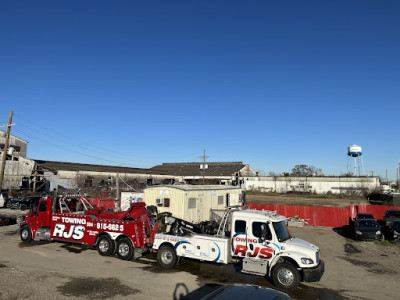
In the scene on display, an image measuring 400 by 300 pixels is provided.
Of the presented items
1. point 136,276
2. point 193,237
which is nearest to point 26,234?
point 136,276

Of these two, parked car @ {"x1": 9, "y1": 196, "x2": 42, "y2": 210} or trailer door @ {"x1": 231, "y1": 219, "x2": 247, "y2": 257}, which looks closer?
trailer door @ {"x1": 231, "y1": 219, "x2": 247, "y2": 257}

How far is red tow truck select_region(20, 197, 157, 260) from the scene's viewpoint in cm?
1250

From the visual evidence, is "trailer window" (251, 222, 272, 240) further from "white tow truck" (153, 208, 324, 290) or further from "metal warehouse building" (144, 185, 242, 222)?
"metal warehouse building" (144, 185, 242, 222)

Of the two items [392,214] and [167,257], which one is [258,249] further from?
[392,214]

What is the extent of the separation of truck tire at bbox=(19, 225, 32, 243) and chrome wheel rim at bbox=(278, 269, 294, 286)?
1276 cm

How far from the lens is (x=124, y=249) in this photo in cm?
1270

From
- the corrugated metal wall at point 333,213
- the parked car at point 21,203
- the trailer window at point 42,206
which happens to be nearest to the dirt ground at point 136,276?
the trailer window at point 42,206

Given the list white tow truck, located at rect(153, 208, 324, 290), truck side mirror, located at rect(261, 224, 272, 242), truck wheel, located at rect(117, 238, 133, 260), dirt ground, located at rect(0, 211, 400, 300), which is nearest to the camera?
dirt ground, located at rect(0, 211, 400, 300)

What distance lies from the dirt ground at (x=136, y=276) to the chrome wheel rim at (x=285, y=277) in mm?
330

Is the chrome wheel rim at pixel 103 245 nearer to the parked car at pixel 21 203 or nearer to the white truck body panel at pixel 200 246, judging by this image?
the white truck body panel at pixel 200 246

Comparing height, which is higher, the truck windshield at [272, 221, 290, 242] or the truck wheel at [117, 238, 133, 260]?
the truck windshield at [272, 221, 290, 242]

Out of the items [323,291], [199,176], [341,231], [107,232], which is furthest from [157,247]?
[199,176]

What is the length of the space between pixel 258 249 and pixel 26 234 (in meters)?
12.4

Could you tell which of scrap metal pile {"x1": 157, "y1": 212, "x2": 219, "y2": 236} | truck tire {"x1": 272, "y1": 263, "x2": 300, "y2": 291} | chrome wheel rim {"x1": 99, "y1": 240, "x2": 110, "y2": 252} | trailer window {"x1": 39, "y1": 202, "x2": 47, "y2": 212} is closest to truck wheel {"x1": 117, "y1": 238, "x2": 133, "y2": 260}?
chrome wheel rim {"x1": 99, "y1": 240, "x2": 110, "y2": 252}
